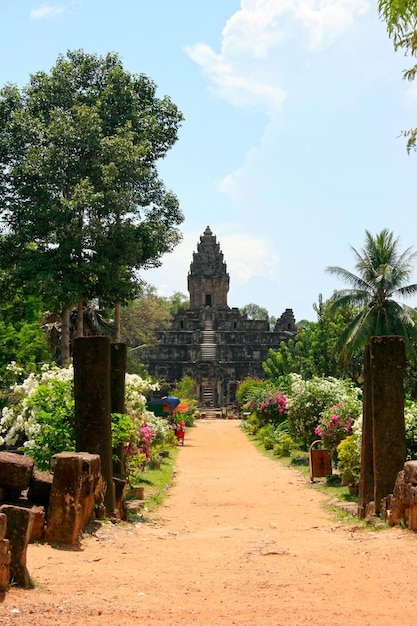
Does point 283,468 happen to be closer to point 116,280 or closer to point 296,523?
point 116,280

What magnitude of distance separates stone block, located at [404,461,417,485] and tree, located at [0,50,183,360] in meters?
13.2

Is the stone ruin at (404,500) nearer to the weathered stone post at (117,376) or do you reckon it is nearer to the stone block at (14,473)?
the weathered stone post at (117,376)

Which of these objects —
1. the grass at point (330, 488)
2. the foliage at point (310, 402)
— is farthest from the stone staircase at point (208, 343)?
the foliage at point (310, 402)

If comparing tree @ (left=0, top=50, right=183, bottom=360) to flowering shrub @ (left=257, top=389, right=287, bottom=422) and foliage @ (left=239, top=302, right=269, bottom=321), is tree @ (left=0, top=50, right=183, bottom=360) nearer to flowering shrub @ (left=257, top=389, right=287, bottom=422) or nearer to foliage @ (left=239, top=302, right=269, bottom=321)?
flowering shrub @ (left=257, top=389, right=287, bottom=422)

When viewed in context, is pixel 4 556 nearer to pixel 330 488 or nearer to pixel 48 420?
pixel 48 420

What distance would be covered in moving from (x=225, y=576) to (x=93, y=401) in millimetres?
3454

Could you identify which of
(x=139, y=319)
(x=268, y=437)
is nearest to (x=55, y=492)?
(x=268, y=437)

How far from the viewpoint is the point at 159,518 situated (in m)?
11.1

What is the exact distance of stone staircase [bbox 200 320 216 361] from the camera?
195 ft

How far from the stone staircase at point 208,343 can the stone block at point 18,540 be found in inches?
2094

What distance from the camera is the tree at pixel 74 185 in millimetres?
20547

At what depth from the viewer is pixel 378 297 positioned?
27.0 metres

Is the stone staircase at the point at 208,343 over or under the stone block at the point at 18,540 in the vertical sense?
over

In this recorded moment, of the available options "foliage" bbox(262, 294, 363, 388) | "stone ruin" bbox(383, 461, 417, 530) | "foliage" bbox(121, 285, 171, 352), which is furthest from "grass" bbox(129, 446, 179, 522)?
"foliage" bbox(121, 285, 171, 352)
